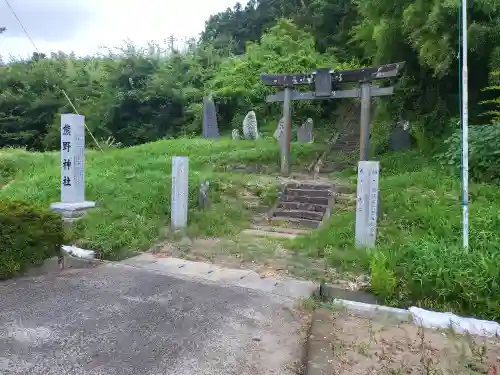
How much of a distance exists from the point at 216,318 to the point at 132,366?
3.22ft

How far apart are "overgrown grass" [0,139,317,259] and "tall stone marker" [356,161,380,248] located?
2.30 meters

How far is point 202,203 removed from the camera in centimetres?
746

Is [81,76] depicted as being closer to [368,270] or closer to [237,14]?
[237,14]

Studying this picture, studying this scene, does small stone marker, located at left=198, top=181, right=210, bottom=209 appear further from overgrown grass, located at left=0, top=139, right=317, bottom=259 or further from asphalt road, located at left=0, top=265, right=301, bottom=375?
asphalt road, located at left=0, top=265, right=301, bottom=375

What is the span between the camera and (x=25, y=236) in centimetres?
473

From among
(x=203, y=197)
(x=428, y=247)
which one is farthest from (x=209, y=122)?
(x=428, y=247)

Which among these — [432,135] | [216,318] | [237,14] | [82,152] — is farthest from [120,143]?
[237,14]

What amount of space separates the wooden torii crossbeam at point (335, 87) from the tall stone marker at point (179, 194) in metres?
3.87

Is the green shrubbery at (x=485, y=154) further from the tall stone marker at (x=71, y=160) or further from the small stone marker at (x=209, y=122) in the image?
the small stone marker at (x=209, y=122)

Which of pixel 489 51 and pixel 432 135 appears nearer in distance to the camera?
pixel 489 51

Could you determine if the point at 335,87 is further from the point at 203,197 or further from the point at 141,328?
the point at 141,328

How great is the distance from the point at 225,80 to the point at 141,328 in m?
14.5

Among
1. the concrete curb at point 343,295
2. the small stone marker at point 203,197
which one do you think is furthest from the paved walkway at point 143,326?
the small stone marker at point 203,197

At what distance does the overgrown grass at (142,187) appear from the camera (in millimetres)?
6250
